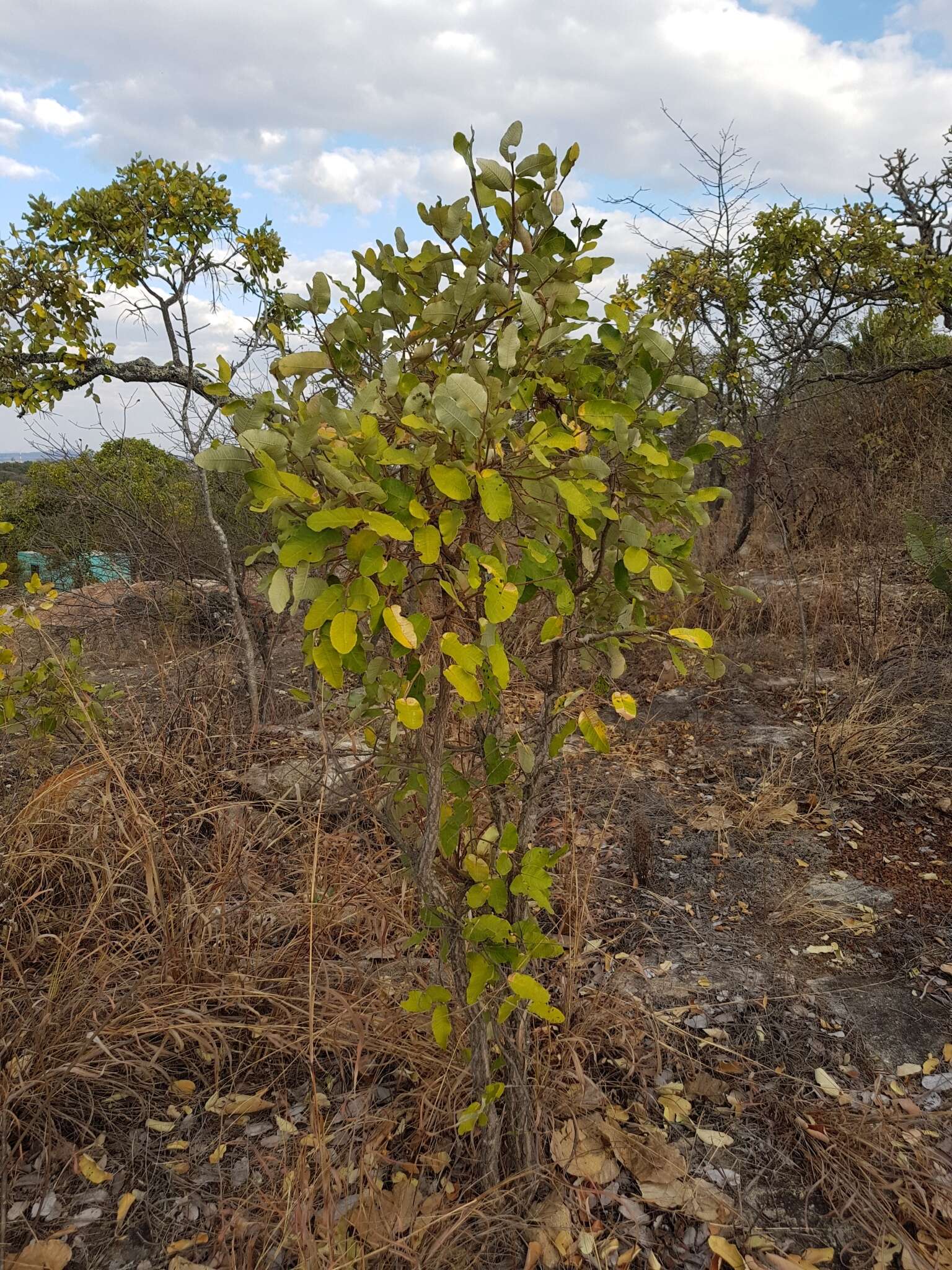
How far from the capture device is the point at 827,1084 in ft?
5.79

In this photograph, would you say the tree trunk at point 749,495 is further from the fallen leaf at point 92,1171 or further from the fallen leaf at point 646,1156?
the fallen leaf at point 92,1171

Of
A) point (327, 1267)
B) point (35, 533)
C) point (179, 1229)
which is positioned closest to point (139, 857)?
point (179, 1229)

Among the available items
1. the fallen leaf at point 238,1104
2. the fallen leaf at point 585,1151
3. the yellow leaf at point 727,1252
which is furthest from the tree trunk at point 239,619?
the yellow leaf at point 727,1252

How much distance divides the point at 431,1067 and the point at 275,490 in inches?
56.5

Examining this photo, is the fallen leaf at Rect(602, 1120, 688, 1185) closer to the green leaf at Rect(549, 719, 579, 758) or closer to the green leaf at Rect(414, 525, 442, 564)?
the green leaf at Rect(549, 719, 579, 758)

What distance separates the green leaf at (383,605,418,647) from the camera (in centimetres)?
92

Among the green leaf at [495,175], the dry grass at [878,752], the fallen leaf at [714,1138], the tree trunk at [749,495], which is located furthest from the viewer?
the tree trunk at [749,495]

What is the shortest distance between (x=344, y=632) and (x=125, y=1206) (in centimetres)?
140

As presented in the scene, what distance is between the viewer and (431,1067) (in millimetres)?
1725

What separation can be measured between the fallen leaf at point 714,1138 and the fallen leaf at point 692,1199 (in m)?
0.09

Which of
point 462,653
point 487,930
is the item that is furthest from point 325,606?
point 487,930

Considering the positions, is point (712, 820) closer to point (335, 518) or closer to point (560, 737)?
point (560, 737)

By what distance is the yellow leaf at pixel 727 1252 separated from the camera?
1.37m

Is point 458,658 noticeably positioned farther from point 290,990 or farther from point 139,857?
point 139,857
